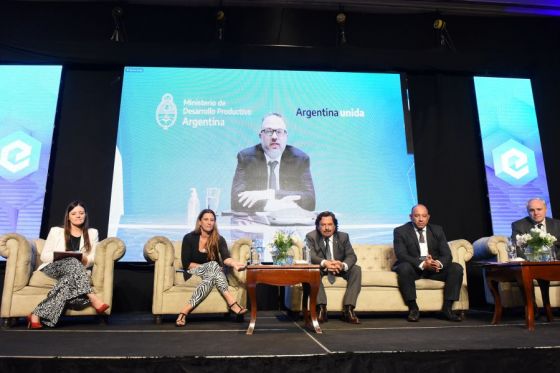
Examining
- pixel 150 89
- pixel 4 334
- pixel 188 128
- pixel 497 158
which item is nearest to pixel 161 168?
pixel 188 128

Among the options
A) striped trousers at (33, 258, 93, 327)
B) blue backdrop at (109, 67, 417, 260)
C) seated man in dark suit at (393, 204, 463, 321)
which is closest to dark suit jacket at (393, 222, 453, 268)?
seated man in dark suit at (393, 204, 463, 321)

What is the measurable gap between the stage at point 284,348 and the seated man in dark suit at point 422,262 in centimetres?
41

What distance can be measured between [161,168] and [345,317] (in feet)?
8.48

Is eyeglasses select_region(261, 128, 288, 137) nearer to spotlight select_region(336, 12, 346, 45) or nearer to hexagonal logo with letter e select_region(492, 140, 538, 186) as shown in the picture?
spotlight select_region(336, 12, 346, 45)

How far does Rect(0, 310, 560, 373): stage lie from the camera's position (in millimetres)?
1992

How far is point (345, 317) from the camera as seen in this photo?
3643mm

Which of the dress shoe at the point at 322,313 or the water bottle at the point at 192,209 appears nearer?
the dress shoe at the point at 322,313

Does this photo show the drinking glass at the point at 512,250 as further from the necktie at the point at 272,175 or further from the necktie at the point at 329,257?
the necktie at the point at 272,175

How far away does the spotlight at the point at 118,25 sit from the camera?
5.26m

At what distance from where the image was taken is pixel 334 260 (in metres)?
3.76

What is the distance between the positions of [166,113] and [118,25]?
1.39 meters

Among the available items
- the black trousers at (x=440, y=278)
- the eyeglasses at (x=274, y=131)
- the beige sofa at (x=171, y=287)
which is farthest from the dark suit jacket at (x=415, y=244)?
→ the eyeglasses at (x=274, y=131)

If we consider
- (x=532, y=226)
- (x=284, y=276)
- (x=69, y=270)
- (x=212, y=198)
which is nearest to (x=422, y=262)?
(x=532, y=226)

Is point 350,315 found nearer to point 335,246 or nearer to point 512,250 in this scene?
point 335,246
